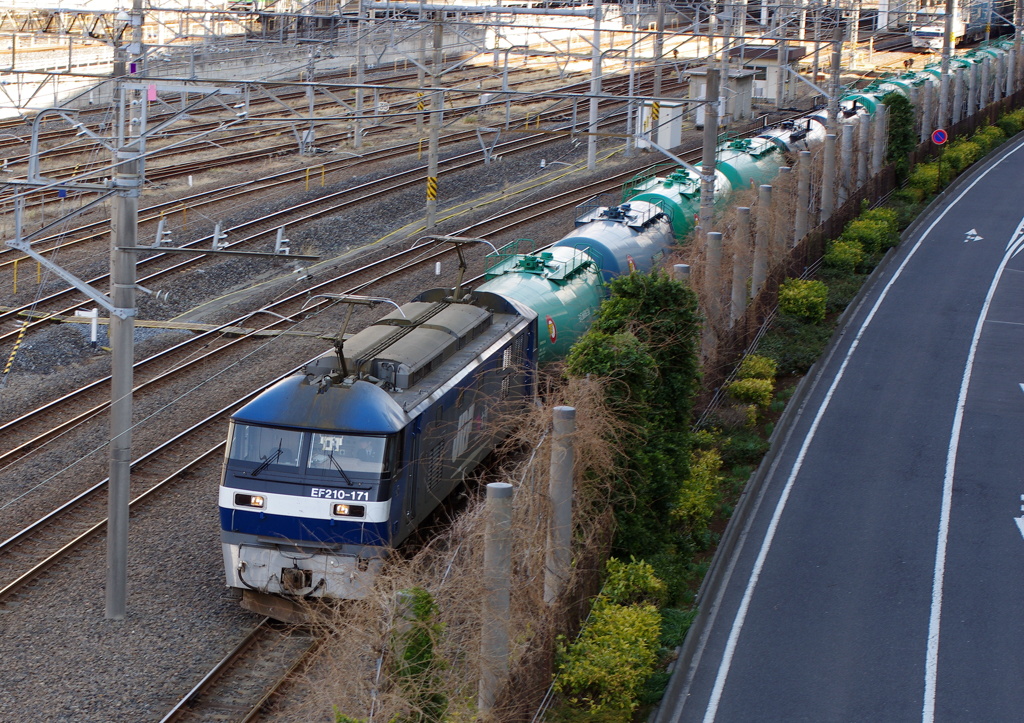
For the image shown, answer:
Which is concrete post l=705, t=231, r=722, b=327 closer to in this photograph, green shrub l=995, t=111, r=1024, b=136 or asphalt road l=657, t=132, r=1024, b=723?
asphalt road l=657, t=132, r=1024, b=723

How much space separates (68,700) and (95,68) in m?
46.6

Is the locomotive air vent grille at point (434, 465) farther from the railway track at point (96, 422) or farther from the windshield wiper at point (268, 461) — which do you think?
the railway track at point (96, 422)

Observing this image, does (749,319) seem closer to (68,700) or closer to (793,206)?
(793,206)

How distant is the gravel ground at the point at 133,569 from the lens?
15.2 meters

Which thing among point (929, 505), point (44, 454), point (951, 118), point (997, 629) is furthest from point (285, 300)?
point (951, 118)

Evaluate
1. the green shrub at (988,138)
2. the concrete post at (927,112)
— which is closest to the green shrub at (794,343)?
the concrete post at (927,112)

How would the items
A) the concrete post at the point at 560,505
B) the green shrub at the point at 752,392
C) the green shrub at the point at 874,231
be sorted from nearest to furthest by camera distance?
the concrete post at the point at 560,505 → the green shrub at the point at 752,392 → the green shrub at the point at 874,231

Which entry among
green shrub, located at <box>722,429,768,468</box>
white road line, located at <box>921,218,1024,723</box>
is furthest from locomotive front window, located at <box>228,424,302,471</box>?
green shrub, located at <box>722,429,768,468</box>

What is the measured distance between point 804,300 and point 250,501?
19220 mm

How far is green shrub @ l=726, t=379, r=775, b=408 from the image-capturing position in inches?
1012

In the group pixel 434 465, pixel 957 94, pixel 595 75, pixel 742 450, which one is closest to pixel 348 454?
pixel 434 465

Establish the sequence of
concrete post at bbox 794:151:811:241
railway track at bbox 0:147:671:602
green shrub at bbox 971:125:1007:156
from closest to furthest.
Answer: railway track at bbox 0:147:671:602, concrete post at bbox 794:151:811:241, green shrub at bbox 971:125:1007:156

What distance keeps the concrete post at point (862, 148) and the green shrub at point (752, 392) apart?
766 inches

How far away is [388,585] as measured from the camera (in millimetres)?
12469
